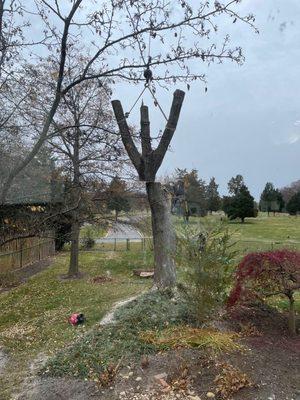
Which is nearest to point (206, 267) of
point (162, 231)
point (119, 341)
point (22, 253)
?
point (119, 341)

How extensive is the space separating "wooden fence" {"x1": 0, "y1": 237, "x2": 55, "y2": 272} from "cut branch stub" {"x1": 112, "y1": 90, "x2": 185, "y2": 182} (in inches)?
335

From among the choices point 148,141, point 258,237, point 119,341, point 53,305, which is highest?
point 148,141

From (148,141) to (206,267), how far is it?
92.2 inches

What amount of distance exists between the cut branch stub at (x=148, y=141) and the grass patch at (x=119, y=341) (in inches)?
83.4

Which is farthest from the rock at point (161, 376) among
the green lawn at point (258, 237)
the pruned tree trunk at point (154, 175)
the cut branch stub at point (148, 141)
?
the cut branch stub at point (148, 141)

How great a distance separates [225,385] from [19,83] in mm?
4192

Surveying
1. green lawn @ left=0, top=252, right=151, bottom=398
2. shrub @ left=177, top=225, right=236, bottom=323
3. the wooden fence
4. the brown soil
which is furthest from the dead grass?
the wooden fence

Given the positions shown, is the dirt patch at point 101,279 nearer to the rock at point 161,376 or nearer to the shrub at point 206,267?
the shrub at point 206,267

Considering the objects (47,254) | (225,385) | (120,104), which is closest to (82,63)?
(120,104)

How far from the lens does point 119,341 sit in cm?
595

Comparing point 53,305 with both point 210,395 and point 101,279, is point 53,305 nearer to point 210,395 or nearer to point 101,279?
point 101,279

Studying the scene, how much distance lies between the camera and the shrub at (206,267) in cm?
628

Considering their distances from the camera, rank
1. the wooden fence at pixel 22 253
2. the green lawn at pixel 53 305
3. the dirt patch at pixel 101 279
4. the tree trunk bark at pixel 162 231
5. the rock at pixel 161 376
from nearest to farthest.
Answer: the rock at pixel 161 376, the green lawn at pixel 53 305, the tree trunk bark at pixel 162 231, the dirt patch at pixel 101 279, the wooden fence at pixel 22 253

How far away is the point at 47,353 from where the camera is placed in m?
6.64
